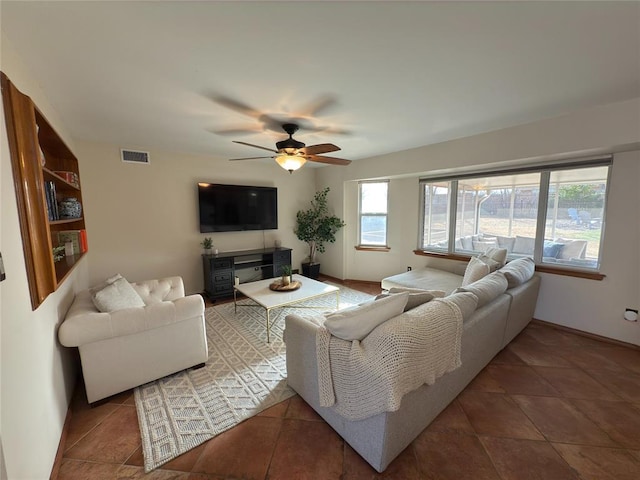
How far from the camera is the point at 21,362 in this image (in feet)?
3.81

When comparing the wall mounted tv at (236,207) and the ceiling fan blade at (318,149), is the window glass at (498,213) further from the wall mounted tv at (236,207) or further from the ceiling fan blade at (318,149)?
the wall mounted tv at (236,207)

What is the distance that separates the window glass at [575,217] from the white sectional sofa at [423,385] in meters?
0.63

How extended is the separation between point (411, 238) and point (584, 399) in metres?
2.75

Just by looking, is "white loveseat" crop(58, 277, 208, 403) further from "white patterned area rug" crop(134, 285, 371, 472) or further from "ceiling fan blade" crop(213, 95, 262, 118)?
"ceiling fan blade" crop(213, 95, 262, 118)

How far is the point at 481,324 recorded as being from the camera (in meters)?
1.88

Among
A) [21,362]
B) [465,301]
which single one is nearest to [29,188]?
[21,362]

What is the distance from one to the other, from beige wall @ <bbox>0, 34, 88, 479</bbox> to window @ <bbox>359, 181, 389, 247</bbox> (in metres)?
4.21

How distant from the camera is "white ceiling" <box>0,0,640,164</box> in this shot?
1.22 meters

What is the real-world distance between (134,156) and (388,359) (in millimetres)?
4131

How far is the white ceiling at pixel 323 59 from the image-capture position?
1.22 m

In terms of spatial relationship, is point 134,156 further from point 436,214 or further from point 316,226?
point 436,214

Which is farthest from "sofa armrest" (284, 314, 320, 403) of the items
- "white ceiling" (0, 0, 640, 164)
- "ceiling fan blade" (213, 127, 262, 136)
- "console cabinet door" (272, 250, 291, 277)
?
"console cabinet door" (272, 250, 291, 277)

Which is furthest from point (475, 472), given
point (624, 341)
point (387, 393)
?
point (624, 341)

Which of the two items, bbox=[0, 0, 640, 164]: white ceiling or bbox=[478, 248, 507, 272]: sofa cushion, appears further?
bbox=[478, 248, 507, 272]: sofa cushion
